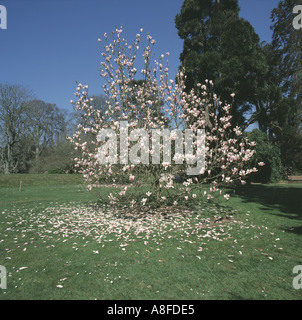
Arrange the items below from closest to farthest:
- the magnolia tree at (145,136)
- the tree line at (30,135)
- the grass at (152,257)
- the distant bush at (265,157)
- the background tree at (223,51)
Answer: the grass at (152,257) < the magnolia tree at (145,136) < the background tree at (223,51) < the distant bush at (265,157) < the tree line at (30,135)

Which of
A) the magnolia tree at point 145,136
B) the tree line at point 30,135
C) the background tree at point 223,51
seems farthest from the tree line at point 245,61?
the tree line at point 30,135

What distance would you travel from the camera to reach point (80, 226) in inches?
287

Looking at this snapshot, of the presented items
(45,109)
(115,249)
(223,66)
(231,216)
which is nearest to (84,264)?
(115,249)

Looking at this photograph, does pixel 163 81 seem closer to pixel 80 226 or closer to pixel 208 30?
pixel 80 226

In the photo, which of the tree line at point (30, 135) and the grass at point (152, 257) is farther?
the tree line at point (30, 135)

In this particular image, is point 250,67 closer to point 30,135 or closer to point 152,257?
point 152,257

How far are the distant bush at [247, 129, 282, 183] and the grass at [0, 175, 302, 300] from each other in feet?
33.4

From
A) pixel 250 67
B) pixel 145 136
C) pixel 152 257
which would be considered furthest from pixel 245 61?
pixel 152 257

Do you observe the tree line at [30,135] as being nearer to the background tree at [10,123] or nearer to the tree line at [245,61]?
the background tree at [10,123]

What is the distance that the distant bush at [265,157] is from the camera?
17906 mm

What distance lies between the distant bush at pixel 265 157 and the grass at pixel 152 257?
1018 centimetres

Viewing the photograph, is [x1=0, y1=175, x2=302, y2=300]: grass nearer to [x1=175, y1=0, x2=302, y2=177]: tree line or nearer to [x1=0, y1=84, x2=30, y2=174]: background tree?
[x1=175, y1=0, x2=302, y2=177]: tree line

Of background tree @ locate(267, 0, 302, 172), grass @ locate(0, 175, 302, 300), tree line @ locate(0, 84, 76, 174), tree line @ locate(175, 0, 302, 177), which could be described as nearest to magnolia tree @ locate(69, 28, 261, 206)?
grass @ locate(0, 175, 302, 300)

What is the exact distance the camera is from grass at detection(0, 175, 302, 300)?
360 centimetres
